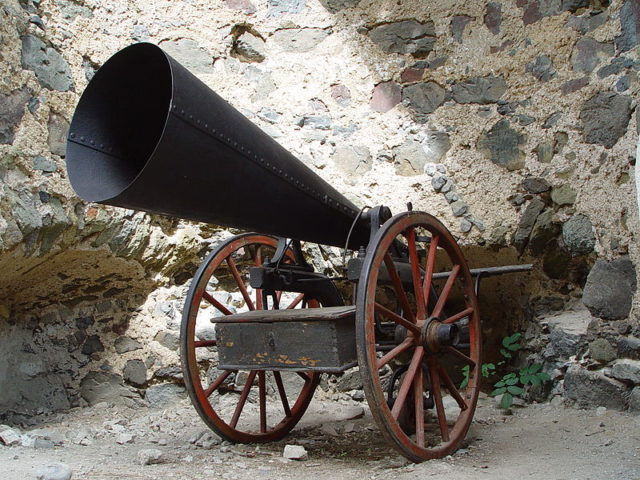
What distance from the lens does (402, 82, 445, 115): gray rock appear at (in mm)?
3211

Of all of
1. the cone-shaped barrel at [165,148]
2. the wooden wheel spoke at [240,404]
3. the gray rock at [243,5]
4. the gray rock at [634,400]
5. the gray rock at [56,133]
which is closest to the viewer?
the cone-shaped barrel at [165,148]

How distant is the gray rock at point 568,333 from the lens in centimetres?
273

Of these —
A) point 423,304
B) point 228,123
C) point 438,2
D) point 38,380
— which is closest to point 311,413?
point 423,304

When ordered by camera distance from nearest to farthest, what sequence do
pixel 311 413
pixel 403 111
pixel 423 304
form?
pixel 423 304
pixel 311 413
pixel 403 111

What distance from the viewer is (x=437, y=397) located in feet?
7.10

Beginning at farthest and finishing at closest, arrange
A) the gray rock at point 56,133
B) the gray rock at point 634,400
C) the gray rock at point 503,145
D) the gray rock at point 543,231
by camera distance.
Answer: the gray rock at point 503,145, the gray rock at point 543,231, the gray rock at point 56,133, the gray rock at point 634,400

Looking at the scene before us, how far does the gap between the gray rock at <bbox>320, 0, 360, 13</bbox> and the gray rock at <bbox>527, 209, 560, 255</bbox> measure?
1.53 metres

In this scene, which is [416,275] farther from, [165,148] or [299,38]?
[299,38]

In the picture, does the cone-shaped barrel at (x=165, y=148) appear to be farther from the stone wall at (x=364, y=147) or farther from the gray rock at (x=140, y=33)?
the gray rock at (x=140, y=33)

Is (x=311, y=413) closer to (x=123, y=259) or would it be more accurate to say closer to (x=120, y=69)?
(x=123, y=259)

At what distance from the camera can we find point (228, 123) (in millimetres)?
1651

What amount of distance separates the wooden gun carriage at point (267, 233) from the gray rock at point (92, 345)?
66cm

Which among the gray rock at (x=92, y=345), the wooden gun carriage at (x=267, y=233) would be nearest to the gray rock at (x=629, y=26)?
the wooden gun carriage at (x=267, y=233)

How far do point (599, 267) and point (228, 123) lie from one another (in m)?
1.89
